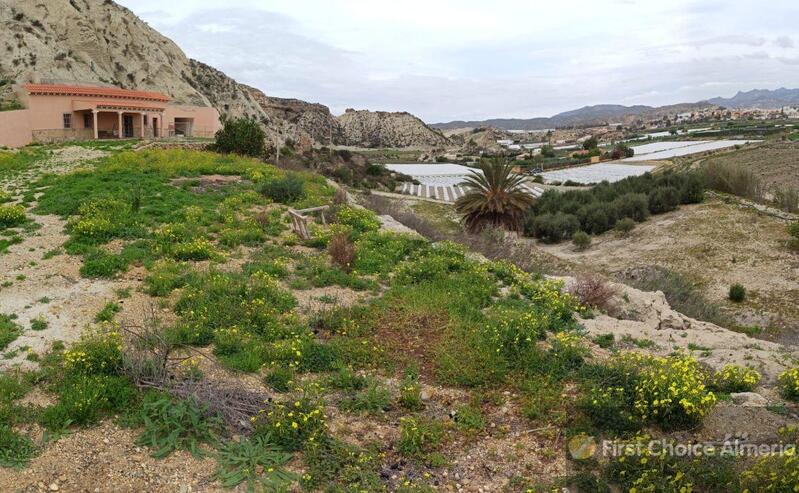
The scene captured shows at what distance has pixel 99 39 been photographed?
45.3 m

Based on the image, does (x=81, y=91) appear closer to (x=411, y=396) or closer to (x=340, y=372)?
(x=340, y=372)

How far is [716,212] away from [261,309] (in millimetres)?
25532

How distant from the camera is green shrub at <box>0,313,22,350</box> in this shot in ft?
21.4

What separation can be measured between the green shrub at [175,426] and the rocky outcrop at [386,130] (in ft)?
368

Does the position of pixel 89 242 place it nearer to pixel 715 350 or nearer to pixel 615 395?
pixel 615 395

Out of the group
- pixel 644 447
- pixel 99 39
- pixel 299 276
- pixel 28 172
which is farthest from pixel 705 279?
pixel 99 39

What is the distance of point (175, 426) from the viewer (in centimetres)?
518

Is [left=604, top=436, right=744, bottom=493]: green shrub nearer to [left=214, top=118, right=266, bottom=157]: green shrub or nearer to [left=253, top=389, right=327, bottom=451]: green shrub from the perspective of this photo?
[left=253, top=389, right=327, bottom=451]: green shrub

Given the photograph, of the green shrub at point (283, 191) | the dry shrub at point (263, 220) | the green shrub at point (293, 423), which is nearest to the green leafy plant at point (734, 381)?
the green shrub at point (293, 423)

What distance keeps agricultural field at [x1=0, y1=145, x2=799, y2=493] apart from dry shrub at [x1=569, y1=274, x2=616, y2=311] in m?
0.03

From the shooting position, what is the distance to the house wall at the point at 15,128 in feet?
91.7

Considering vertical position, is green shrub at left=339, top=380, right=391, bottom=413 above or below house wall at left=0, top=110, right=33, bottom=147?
below

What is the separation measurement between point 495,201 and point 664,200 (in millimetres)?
12890

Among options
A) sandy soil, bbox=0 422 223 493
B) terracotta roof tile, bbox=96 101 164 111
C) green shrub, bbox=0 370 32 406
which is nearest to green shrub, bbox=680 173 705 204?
sandy soil, bbox=0 422 223 493
